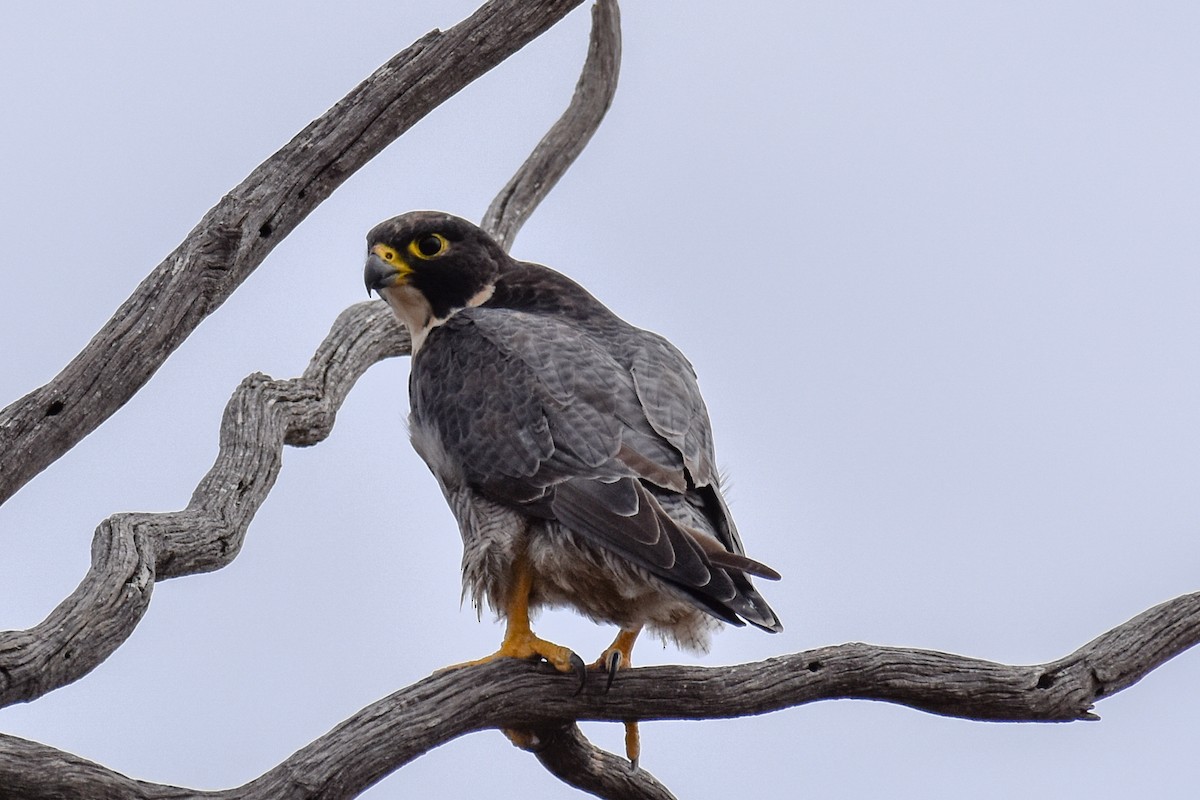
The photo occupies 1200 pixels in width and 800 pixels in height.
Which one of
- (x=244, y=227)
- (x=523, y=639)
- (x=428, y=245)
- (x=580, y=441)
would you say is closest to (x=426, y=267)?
(x=428, y=245)

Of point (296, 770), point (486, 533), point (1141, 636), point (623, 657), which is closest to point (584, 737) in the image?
point (623, 657)

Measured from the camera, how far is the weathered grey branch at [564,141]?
718 cm

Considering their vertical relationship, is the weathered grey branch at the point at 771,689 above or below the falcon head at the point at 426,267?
below

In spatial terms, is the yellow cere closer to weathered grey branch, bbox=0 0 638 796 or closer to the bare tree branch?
weathered grey branch, bbox=0 0 638 796

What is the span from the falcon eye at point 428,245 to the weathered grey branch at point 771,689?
1738 mm

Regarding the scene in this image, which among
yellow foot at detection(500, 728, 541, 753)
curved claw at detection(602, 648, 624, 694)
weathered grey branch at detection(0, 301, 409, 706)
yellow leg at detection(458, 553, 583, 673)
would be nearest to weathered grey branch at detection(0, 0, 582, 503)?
weathered grey branch at detection(0, 301, 409, 706)

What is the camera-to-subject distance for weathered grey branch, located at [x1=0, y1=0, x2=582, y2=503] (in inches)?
191

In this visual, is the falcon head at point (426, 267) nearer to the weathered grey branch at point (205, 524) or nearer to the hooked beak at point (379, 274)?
the hooked beak at point (379, 274)

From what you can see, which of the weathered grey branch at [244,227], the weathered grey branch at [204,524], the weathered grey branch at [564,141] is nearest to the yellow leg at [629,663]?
the weathered grey branch at [204,524]

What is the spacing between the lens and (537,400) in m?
5.05

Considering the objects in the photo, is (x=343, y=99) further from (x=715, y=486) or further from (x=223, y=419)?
(x=715, y=486)

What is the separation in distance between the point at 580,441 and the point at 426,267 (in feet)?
3.87

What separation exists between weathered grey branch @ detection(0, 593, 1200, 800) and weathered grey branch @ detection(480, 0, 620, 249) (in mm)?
2999

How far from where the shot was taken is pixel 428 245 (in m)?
5.80
